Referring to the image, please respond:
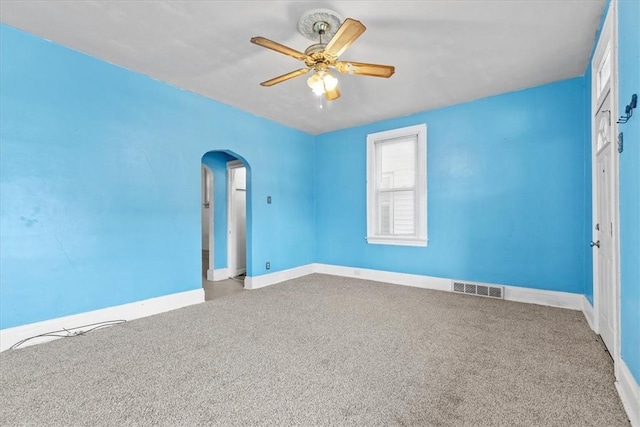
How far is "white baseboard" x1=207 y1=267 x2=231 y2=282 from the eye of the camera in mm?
5285

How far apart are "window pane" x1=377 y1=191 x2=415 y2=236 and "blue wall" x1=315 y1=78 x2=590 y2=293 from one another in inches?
11.7

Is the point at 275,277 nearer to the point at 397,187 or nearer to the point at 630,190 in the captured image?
the point at 397,187

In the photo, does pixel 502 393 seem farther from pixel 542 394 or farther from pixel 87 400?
pixel 87 400

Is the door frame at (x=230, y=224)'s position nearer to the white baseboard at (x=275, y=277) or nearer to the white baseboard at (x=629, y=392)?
the white baseboard at (x=275, y=277)

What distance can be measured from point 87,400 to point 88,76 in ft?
9.52

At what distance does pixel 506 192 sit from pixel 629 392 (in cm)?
273

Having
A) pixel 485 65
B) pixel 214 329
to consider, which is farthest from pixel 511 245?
pixel 214 329

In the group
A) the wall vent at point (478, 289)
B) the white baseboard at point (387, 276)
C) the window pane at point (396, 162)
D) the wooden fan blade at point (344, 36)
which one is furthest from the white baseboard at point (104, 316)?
the wall vent at point (478, 289)

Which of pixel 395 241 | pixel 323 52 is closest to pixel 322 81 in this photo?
pixel 323 52

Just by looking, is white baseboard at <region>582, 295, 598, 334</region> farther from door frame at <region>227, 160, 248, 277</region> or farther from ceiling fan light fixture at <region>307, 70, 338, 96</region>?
door frame at <region>227, 160, 248, 277</region>

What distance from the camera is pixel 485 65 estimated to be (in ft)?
10.5

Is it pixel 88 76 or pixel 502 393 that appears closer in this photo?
pixel 502 393

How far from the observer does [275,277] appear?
496 cm

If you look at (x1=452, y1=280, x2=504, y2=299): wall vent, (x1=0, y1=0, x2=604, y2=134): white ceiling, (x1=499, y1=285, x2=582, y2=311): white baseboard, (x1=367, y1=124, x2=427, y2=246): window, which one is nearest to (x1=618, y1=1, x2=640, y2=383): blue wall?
(x1=0, y1=0, x2=604, y2=134): white ceiling
